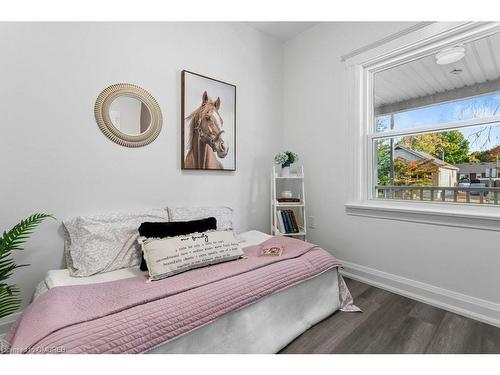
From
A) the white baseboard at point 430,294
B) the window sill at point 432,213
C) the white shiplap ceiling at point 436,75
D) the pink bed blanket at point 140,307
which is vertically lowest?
the white baseboard at point 430,294

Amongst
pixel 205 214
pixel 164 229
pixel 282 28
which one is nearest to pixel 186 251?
pixel 164 229

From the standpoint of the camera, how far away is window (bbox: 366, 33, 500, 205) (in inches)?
78.0

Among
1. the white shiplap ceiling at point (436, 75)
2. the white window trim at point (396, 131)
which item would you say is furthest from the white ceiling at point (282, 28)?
the white shiplap ceiling at point (436, 75)

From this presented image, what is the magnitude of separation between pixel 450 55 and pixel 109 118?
284 centimetres

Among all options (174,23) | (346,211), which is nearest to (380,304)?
(346,211)

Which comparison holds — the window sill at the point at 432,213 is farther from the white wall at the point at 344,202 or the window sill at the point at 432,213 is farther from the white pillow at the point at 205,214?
the white pillow at the point at 205,214

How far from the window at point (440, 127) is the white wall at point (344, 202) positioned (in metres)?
0.30

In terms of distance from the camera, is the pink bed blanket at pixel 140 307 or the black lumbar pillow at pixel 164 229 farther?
the black lumbar pillow at pixel 164 229

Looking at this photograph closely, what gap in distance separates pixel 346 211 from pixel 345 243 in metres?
0.35

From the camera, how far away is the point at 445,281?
6.82 ft

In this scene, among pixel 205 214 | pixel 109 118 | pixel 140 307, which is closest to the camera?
pixel 140 307

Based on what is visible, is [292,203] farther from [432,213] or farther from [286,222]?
[432,213]

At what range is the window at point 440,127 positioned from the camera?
198 cm

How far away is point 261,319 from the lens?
5.16 feet
